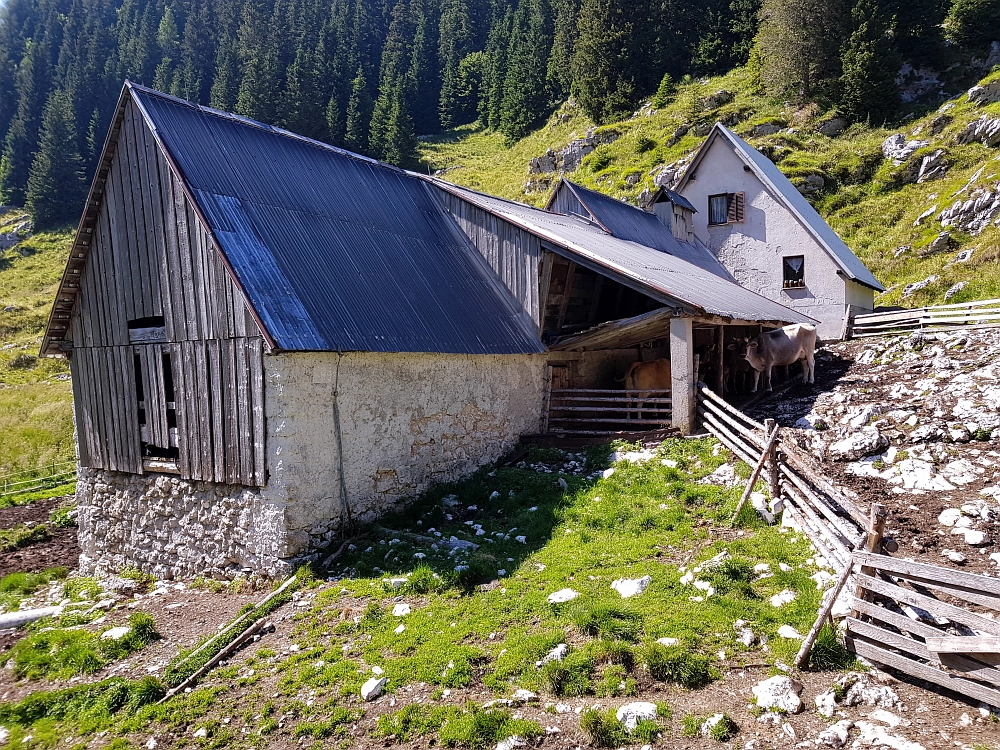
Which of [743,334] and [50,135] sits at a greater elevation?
[50,135]

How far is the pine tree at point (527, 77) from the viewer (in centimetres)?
7481

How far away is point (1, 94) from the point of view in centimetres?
10625

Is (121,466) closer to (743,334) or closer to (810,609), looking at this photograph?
(810,609)

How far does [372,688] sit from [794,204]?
2647cm

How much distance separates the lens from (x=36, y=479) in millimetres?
23234

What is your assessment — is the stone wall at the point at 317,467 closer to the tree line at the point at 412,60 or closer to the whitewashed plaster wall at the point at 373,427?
the whitewashed plaster wall at the point at 373,427

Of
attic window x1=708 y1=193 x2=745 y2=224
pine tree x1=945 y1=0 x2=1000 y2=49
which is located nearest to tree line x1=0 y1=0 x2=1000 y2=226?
pine tree x1=945 y1=0 x2=1000 y2=49

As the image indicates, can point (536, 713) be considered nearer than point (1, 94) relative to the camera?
Yes

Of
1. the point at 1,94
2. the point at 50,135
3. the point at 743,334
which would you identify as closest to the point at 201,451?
the point at 743,334

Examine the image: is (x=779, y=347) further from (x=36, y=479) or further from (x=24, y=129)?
(x=24, y=129)

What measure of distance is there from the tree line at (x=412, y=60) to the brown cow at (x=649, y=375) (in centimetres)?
4230

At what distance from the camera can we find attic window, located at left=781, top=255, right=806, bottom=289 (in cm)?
2598

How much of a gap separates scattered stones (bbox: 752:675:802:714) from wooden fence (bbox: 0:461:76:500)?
2455cm

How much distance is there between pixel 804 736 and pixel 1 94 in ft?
469
